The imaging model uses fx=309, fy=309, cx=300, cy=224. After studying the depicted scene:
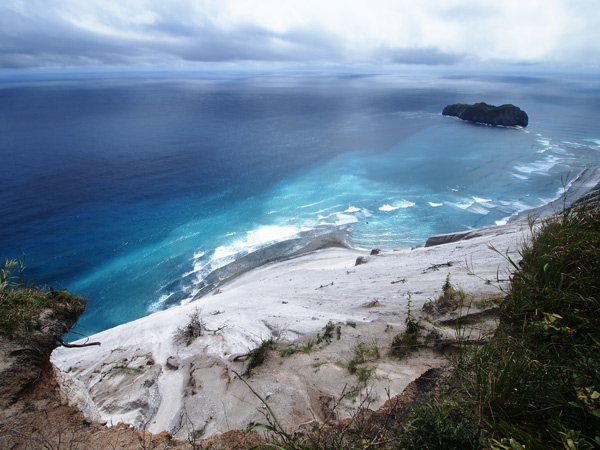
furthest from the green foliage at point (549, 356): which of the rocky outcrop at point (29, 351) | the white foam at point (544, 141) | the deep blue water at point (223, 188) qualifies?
the white foam at point (544, 141)

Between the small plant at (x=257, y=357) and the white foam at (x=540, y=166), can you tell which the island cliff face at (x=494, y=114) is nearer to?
the white foam at (x=540, y=166)

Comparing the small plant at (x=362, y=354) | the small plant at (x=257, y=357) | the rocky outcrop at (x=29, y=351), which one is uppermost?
the rocky outcrop at (x=29, y=351)

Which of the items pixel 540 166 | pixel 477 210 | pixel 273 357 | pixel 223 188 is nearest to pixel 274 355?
pixel 273 357

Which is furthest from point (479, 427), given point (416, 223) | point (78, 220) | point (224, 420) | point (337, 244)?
point (78, 220)

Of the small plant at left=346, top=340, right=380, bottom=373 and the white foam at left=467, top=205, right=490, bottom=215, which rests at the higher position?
the small plant at left=346, top=340, right=380, bottom=373

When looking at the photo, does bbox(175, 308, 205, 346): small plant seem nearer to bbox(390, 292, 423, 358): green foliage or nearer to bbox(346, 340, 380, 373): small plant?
bbox(346, 340, 380, 373): small plant

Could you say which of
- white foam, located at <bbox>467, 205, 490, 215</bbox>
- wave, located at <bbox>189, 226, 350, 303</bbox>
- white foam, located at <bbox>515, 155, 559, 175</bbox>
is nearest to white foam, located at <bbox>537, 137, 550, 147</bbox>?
white foam, located at <bbox>515, 155, 559, 175</bbox>

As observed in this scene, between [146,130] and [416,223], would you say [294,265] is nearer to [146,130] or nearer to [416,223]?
[416,223]

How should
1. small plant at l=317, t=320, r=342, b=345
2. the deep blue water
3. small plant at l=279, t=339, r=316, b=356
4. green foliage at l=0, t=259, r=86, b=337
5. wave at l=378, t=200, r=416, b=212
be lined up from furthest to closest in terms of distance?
wave at l=378, t=200, r=416, b=212
the deep blue water
small plant at l=317, t=320, r=342, b=345
small plant at l=279, t=339, r=316, b=356
green foliage at l=0, t=259, r=86, b=337
